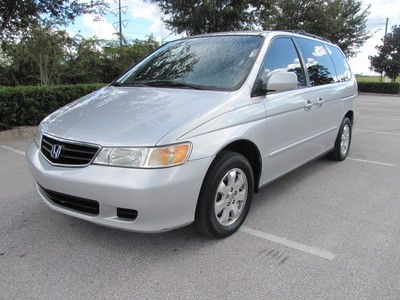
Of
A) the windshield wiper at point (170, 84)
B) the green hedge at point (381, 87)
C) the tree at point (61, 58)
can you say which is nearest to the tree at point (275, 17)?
the tree at point (61, 58)

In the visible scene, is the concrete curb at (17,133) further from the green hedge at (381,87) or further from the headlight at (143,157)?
the green hedge at (381,87)

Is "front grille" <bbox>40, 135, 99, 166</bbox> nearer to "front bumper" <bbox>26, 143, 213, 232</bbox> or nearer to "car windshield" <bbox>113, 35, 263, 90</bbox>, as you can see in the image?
"front bumper" <bbox>26, 143, 213, 232</bbox>

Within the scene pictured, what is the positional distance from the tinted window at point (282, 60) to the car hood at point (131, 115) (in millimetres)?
701

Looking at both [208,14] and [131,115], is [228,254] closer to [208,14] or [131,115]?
[131,115]

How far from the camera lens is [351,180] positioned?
5152mm

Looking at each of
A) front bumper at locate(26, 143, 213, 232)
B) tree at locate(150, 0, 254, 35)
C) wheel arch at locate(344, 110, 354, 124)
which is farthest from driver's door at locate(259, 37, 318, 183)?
tree at locate(150, 0, 254, 35)

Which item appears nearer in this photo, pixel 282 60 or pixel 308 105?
pixel 282 60

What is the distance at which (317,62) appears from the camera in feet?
16.5

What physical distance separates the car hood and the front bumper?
230mm

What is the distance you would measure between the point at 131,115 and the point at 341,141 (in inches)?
147

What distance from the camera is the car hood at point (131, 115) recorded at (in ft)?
9.55

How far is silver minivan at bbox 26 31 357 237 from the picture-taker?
281 centimetres

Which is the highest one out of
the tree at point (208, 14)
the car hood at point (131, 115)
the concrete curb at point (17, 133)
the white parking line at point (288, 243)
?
the tree at point (208, 14)

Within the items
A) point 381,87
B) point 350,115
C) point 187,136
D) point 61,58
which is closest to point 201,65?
point 187,136
